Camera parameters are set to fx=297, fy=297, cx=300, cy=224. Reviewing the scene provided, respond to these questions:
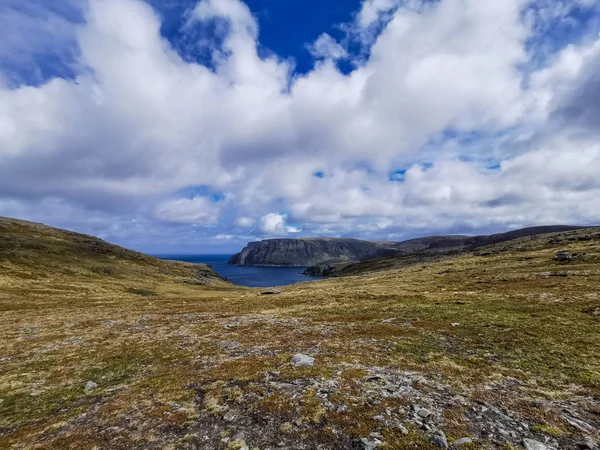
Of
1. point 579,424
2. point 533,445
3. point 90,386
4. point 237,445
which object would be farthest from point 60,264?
point 579,424

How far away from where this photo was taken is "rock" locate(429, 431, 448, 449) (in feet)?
31.9

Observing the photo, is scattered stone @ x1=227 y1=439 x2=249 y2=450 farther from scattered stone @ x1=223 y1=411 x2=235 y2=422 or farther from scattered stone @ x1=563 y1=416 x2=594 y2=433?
scattered stone @ x1=563 y1=416 x2=594 y2=433

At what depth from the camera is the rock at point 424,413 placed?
11.6 m

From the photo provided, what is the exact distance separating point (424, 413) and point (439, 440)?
6.23ft

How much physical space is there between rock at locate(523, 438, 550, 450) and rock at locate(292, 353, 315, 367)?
36.4 ft

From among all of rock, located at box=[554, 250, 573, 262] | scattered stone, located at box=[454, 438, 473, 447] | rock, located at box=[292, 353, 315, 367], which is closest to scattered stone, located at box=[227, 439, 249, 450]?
scattered stone, located at box=[454, 438, 473, 447]

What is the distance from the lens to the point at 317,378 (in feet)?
52.6

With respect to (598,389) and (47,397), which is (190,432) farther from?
(598,389)

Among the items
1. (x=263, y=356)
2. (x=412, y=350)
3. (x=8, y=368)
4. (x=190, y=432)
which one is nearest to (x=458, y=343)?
(x=412, y=350)

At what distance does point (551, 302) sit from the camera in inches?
1342

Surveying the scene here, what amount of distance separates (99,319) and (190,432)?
36059mm

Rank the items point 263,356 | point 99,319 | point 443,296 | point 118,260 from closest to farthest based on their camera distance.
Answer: point 263,356
point 99,319
point 443,296
point 118,260

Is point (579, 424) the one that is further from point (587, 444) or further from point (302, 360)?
point (302, 360)

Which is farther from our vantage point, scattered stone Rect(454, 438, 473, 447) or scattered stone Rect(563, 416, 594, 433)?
scattered stone Rect(563, 416, 594, 433)
